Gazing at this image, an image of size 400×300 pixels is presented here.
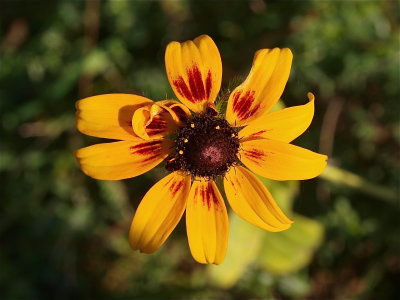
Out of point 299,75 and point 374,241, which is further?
point 374,241

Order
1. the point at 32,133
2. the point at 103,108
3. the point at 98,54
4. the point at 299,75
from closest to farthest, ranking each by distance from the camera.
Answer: the point at 103,108, the point at 299,75, the point at 98,54, the point at 32,133

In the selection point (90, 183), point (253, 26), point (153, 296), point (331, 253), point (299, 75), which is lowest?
point (153, 296)

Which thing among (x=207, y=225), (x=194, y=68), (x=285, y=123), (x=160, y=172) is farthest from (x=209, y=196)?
(x=160, y=172)

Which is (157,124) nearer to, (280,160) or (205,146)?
(205,146)

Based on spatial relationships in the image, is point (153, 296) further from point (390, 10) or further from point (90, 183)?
point (390, 10)

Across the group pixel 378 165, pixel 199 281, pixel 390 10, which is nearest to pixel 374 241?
pixel 378 165

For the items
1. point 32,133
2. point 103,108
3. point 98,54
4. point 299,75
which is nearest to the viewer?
point 103,108

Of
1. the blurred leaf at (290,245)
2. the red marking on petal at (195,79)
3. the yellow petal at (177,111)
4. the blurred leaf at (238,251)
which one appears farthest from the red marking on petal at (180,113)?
the blurred leaf at (290,245)
